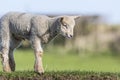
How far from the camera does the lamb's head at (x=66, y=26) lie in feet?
33.7

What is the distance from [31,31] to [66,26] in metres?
0.69

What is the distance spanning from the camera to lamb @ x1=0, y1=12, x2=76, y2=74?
10.4 meters

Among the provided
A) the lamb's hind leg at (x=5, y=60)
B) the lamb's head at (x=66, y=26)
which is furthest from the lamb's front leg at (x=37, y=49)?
the lamb's hind leg at (x=5, y=60)

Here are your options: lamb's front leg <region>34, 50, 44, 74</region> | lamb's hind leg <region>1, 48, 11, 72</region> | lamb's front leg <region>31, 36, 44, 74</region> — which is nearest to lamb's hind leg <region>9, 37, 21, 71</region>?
lamb's hind leg <region>1, 48, 11, 72</region>

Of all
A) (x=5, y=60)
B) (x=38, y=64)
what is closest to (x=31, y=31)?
Answer: (x=38, y=64)

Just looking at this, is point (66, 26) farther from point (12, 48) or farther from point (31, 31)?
point (12, 48)

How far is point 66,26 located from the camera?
33.9 ft

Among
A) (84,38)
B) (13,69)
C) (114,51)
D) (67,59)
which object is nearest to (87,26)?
(84,38)

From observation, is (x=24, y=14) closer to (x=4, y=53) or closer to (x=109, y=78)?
(x=4, y=53)

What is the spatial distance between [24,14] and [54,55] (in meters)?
28.3

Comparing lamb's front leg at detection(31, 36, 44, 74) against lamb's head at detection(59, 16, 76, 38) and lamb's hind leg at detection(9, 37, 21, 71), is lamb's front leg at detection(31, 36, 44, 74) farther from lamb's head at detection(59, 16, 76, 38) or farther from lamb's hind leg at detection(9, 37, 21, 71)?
lamb's hind leg at detection(9, 37, 21, 71)

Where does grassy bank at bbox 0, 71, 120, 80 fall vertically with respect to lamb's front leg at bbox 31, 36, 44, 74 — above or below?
below

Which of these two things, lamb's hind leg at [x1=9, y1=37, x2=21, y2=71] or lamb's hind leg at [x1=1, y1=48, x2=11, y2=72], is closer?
lamb's hind leg at [x1=1, y1=48, x2=11, y2=72]

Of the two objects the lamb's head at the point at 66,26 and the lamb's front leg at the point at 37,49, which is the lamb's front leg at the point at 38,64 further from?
the lamb's head at the point at 66,26
